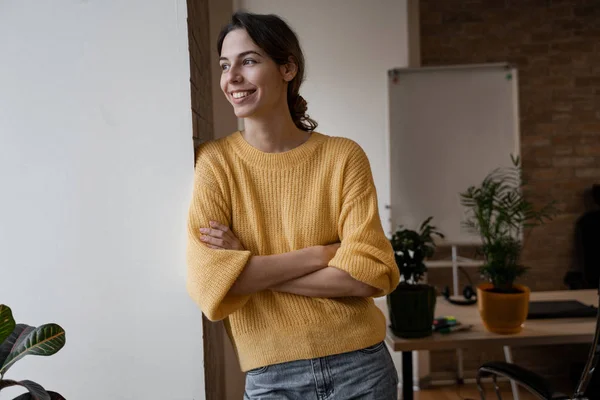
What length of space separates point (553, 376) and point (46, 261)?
13.5ft

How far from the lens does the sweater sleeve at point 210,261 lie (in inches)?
53.0

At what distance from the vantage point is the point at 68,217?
1533mm

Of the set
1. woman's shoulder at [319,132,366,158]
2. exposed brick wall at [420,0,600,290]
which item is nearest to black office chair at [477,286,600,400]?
woman's shoulder at [319,132,366,158]

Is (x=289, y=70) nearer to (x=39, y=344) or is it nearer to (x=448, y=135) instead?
(x=39, y=344)

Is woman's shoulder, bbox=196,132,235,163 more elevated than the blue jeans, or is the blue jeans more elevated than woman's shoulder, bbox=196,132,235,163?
woman's shoulder, bbox=196,132,235,163

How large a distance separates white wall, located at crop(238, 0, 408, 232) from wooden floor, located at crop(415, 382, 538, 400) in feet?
4.16

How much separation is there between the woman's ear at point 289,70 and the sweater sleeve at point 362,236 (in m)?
0.26

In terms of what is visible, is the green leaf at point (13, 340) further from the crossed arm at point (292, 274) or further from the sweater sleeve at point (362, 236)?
the sweater sleeve at point (362, 236)

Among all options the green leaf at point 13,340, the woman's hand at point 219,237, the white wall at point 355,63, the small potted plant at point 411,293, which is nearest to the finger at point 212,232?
the woman's hand at point 219,237

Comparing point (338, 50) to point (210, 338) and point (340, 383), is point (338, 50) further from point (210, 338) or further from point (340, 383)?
point (340, 383)

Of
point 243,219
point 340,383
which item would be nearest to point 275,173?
point 243,219

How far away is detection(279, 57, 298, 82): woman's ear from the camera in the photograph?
4.91ft

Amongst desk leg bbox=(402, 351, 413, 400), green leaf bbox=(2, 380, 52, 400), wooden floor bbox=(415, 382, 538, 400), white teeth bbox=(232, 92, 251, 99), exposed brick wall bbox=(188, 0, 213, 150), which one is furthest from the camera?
wooden floor bbox=(415, 382, 538, 400)

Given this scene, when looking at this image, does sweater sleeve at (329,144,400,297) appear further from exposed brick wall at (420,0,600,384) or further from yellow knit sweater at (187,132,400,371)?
exposed brick wall at (420,0,600,384)
